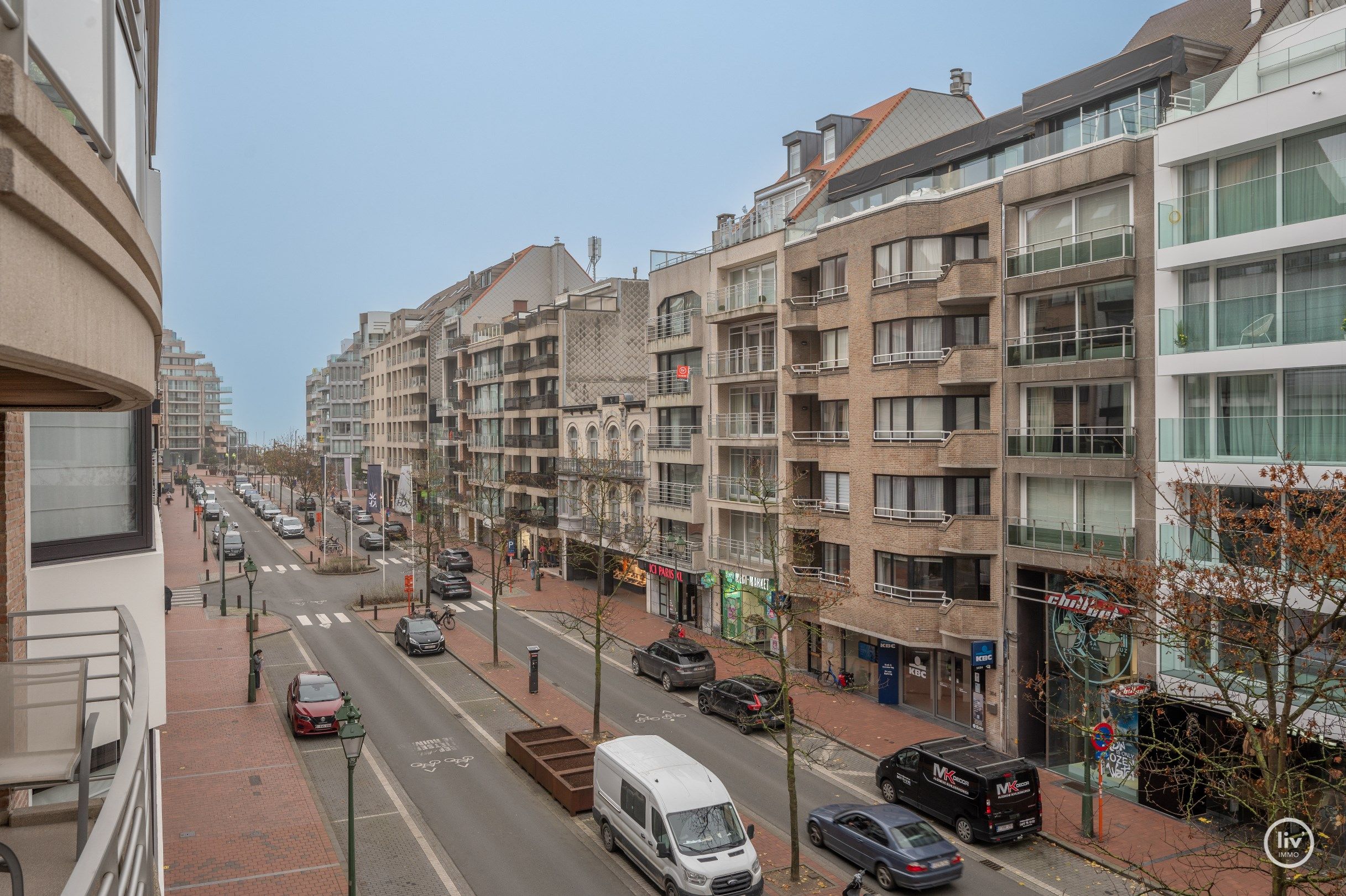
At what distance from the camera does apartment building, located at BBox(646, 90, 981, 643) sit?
36406mm

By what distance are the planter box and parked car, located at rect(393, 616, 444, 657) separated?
11.3m

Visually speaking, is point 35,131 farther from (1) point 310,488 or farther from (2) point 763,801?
(1) point 310,488

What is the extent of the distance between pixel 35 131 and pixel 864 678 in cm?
3343

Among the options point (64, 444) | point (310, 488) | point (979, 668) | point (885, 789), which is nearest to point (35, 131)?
point (64, 444)

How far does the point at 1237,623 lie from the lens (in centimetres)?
1642

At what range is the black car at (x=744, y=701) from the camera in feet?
93.6

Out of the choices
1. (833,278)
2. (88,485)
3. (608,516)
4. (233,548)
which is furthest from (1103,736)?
(233,548)

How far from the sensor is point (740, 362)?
40125 millimetres

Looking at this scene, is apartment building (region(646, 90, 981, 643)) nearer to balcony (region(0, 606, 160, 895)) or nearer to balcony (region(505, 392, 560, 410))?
balcony (region(505, 392, 560, 410))

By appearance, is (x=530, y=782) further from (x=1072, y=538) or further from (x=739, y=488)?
(x=739, y=488)

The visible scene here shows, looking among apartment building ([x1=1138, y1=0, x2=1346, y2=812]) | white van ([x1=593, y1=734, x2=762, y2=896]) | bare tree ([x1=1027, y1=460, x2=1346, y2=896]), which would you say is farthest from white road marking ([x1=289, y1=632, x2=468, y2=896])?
apartment building ([x1=1138, y1=0, x2=1346, y2=812])

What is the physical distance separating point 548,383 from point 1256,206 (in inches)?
1752

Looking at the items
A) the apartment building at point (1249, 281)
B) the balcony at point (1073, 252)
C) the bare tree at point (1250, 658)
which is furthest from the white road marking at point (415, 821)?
the balcony at point (1073, 252)

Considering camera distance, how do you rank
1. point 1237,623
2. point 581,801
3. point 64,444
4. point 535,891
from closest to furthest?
point 64,444 < point 1237,623 < point 535,891 < point 581,801
